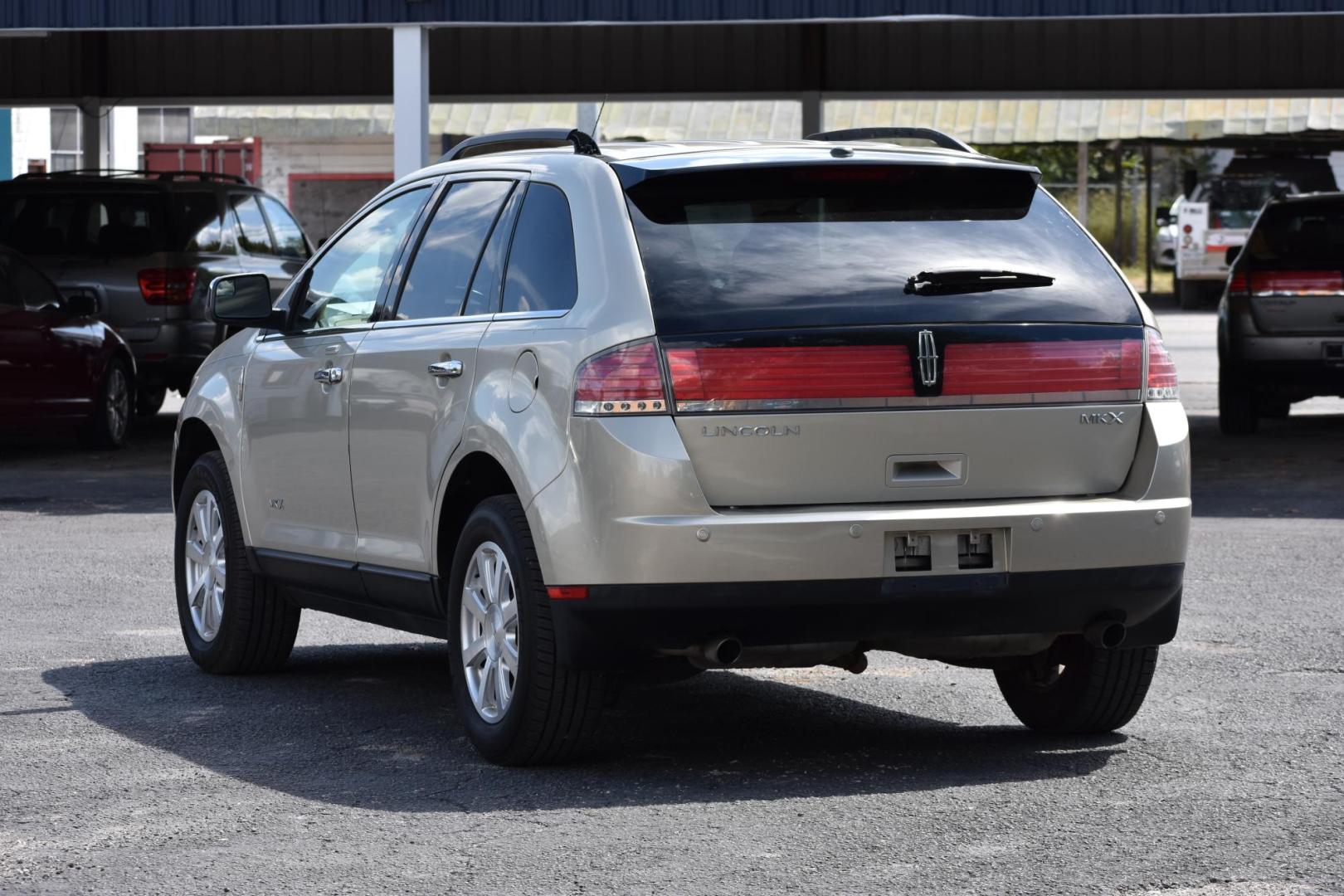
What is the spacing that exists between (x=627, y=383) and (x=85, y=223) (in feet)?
43.9

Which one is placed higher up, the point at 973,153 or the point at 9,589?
the point at 973,153

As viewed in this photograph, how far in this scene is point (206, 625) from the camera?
820 centimetres

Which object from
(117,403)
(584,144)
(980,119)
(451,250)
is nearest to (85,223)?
(117,403)

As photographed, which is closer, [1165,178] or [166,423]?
[166,423]

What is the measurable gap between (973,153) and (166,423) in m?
15.0

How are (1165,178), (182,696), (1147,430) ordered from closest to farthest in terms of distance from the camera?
(1147,430)
(182,696)
(1165,178)

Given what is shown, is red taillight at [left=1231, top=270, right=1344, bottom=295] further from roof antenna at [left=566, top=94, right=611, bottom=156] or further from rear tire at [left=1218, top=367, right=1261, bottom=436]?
roof antenna at [left=566, top=94, right=611, bottom=156]

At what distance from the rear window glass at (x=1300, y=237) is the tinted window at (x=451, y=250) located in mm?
11470

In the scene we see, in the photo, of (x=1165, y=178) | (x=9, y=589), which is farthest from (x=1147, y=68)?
(x=1165, y=178)

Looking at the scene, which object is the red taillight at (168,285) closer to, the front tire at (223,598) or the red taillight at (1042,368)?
the front tire at (223,598)

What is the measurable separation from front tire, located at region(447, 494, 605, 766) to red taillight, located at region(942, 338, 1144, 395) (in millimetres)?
1202

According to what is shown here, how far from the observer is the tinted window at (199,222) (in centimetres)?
1822

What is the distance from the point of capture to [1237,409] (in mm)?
18422

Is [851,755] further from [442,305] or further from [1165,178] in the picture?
[1165,178]
